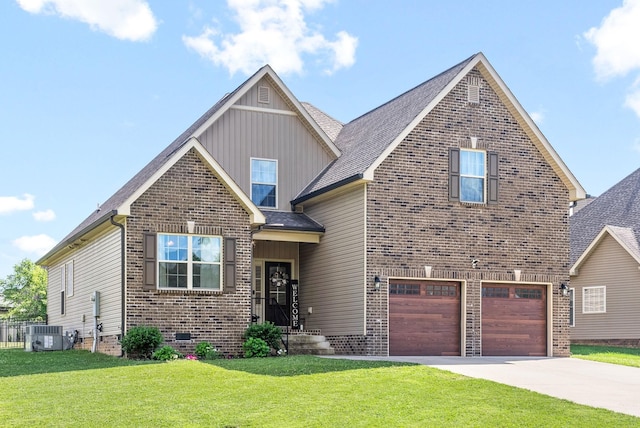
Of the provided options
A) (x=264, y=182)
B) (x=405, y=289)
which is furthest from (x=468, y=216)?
(x=264, y=182)

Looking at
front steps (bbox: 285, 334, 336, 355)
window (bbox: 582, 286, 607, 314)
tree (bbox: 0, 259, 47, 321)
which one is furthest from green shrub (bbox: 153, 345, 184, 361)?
tree (bbox: 0, 259, 47, 321)

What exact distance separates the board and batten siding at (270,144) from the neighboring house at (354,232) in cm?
4

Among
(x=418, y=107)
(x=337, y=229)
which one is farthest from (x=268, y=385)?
(x=418, y=107)

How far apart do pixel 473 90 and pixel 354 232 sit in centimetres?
531

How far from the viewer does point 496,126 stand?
25688 mm

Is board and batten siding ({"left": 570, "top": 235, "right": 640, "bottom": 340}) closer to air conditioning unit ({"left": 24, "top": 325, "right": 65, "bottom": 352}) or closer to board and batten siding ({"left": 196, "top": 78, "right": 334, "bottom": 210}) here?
board and batten siding ({"left": 196, "top": 78, "right": 334, "bottom": 210})

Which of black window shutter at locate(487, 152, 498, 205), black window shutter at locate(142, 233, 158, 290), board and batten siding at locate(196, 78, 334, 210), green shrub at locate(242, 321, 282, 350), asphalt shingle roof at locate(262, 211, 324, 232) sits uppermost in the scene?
board and batten siding at locate(196, 78, 334, 210)

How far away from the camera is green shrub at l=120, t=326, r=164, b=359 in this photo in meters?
21.2

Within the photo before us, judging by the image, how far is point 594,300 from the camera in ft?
116

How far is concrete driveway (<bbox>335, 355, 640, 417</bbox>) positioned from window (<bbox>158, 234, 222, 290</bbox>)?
538cm

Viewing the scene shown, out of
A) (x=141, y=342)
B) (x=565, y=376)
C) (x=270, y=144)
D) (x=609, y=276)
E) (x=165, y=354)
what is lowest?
(x=565, y=376)

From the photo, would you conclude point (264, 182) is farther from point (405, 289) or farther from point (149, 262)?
point (149, 262)

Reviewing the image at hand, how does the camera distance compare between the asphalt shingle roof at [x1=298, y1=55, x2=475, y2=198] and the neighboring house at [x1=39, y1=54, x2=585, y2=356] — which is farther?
the asphalt shingle roof at [x1=298, y1=55, x2=475, y2=198]

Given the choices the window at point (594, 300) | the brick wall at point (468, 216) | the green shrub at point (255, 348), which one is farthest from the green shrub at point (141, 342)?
the window at point (594, 300)
